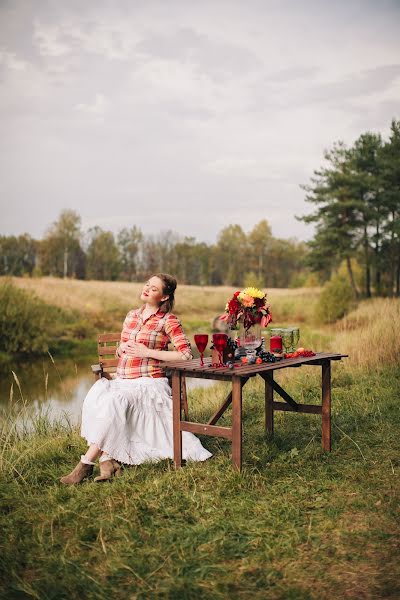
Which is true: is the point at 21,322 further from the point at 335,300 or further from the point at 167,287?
the point at 167,287

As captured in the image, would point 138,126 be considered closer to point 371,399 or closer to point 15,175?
point 15,175

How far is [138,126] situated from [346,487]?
28535 mm

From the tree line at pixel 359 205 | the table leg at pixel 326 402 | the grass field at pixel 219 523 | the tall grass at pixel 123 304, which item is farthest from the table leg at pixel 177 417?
the tree line at pixel 359 205

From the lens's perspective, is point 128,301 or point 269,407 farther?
point 128,301

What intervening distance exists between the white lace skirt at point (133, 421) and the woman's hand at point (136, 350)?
0.19 metres

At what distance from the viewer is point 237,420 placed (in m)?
3.62

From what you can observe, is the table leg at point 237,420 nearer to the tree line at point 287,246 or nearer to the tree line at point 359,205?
the tree line at point 287,246

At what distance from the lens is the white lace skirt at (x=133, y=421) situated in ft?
12.7

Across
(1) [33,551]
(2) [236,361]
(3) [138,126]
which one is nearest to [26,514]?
(1) [33,551]

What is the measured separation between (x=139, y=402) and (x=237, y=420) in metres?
0.81

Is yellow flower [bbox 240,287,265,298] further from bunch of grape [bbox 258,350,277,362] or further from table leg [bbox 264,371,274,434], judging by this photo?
table leg [bbox 264,371,274,434]

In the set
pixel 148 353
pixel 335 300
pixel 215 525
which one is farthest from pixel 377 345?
pixel 335 300

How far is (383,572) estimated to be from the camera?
2.70 meters

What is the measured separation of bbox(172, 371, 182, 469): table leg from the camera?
3880mm
